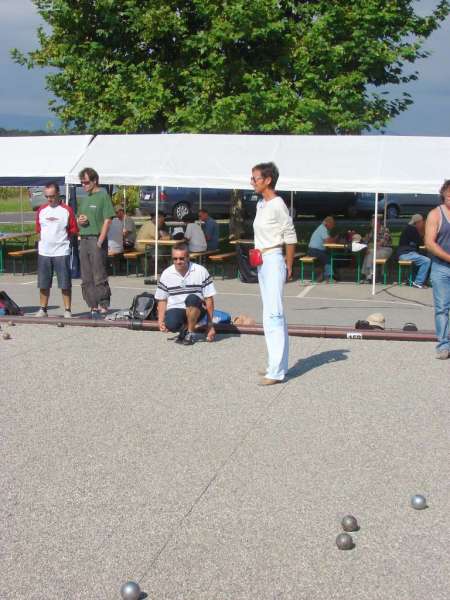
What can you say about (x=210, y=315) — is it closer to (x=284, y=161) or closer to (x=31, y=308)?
(x=31, y=308)

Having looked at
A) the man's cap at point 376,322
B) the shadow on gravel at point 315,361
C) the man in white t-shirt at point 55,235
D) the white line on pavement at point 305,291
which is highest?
the man in white t-shirt at point 55,235

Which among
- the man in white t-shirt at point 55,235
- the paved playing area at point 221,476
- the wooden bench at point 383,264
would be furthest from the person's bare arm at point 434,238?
the wooden bench at point 383,264

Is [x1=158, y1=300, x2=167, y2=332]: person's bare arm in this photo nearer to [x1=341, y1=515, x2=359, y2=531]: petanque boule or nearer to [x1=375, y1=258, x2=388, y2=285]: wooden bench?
[x1=341, y1=515, x2=359, y2=531]: petanque boule

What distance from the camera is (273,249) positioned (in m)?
7.93

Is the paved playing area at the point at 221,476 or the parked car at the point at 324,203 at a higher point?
the parked car at the point at 324,203

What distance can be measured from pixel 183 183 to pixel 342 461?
37.9 ft

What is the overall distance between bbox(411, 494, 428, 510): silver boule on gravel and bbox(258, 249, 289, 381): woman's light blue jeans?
2.95 metres

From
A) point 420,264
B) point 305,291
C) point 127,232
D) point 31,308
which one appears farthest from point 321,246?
point 31,308

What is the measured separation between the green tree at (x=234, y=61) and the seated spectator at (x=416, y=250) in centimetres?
379

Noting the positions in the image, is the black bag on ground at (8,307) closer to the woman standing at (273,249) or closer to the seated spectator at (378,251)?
the woman standing at (273,249)

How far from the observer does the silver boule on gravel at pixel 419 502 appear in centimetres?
514

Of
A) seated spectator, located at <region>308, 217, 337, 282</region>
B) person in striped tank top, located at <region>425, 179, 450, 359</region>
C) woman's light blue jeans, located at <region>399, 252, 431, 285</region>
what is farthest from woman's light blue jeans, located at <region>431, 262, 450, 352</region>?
seated spectator, located at <region>308, 217, 337, 282</region>

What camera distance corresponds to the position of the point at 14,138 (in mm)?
19656

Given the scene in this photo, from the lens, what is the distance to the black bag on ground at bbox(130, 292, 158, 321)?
11.4m
